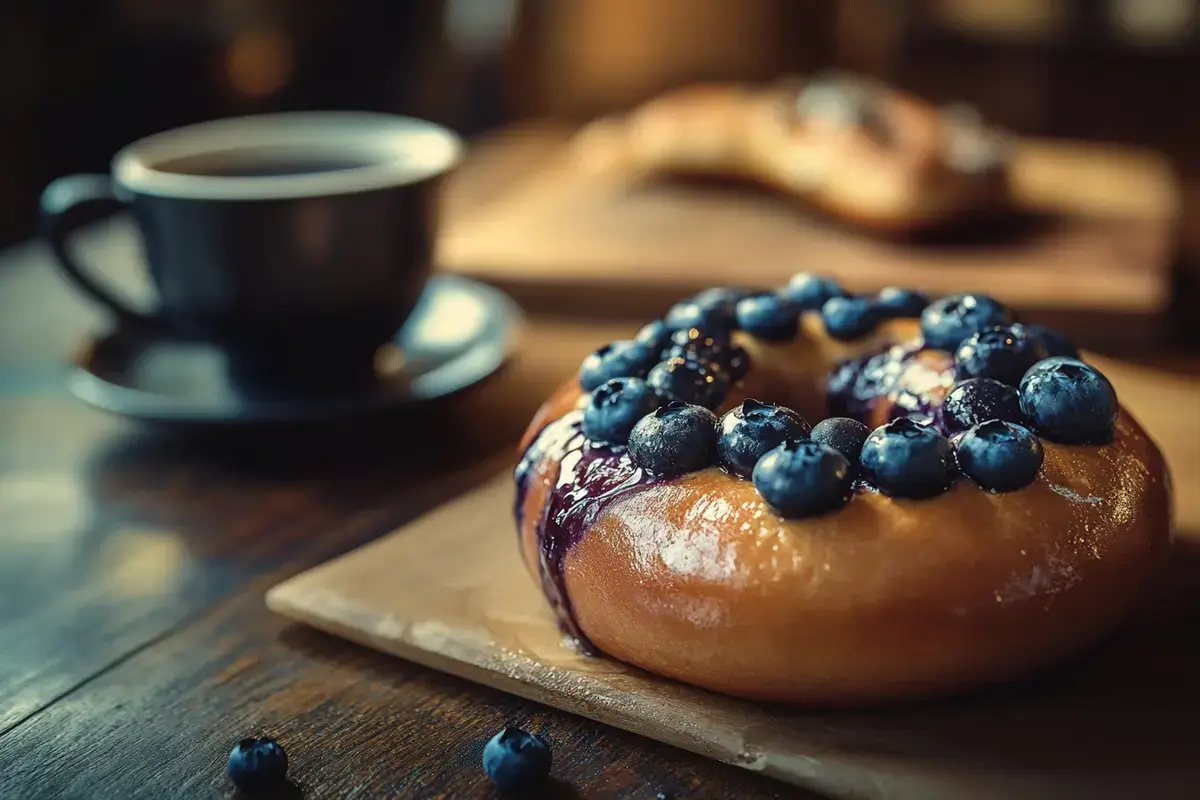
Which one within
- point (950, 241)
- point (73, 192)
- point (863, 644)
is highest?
point (73, 192)

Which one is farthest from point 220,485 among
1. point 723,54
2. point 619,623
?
point 723,54

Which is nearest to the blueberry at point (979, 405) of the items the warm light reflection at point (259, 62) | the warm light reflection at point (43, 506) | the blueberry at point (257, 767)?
the blueberry at point (257, 767)

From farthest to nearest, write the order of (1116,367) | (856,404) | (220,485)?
(1116,367) → (220,485) → (856,404)

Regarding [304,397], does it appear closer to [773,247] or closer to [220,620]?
[220,620]

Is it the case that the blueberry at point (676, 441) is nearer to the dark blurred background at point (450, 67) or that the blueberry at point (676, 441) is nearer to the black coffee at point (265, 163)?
the black coffee at point (265, 163)

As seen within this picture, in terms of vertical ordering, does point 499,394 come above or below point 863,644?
below

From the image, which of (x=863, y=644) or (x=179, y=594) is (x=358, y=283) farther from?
(x=863, y=644)
